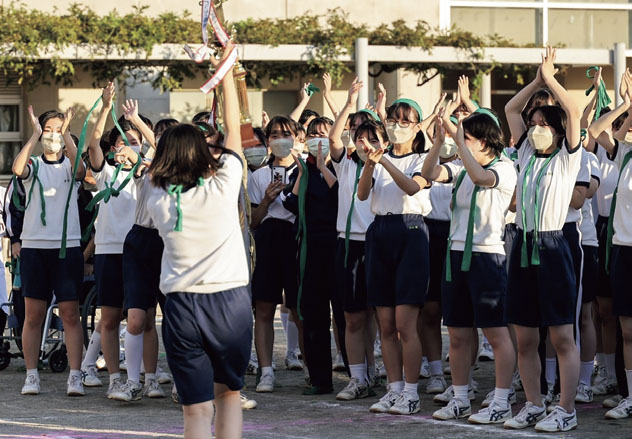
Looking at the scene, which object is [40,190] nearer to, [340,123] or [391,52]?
[340,123]

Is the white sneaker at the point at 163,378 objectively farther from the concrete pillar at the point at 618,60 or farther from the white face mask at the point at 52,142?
the concrete pillar at the point at 618,60

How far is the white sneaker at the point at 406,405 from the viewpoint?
8.17 m

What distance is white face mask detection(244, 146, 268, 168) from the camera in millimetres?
9461

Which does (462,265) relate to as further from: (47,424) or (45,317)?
(45,317)

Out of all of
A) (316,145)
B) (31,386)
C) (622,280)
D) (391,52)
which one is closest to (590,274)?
(622,280)

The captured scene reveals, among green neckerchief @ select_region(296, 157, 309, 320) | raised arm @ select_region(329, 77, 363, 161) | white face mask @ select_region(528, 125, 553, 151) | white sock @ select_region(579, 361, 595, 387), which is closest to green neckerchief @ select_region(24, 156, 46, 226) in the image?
green neckerchief @ select_region(296, 157, 309, 320)

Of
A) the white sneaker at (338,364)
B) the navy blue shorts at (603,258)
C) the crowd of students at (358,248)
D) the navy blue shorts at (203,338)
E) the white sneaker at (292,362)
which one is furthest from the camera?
the white sneaker at (292,362)

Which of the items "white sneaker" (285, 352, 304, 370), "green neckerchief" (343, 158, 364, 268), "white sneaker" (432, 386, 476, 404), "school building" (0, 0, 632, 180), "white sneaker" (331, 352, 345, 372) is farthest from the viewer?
"school building" (0, 0, 632, 180)

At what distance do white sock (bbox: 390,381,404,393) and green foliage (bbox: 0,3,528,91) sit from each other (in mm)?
11179

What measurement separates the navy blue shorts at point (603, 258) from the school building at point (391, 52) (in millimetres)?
11118

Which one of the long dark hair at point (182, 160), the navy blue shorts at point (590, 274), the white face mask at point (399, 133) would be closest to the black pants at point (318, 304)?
the white face mask at point (399, 133)

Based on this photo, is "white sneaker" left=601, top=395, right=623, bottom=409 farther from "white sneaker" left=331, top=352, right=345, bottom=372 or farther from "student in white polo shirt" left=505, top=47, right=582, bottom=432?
"white sneaker" left=331, top=352, right=345, bottom=372

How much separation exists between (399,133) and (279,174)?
145 centimetres

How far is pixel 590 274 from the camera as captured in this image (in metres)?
8.50
